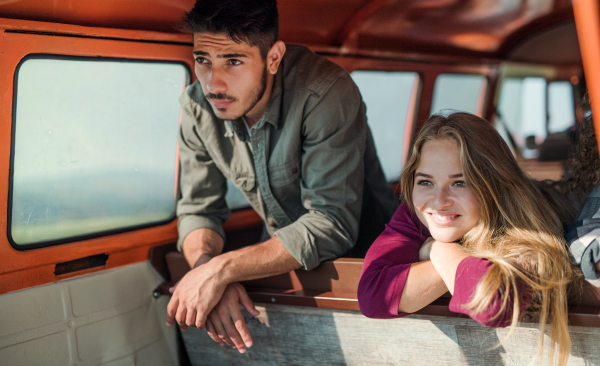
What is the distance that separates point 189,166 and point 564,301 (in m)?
1.83

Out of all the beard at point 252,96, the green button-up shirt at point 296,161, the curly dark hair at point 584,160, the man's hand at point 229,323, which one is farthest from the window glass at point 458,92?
the man's hand at point 229,323

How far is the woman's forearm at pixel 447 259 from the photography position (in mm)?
1586

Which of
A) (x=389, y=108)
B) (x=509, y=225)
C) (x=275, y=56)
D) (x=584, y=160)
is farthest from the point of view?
(x=389, y=108)

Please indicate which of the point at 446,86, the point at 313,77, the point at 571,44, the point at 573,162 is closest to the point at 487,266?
the point at 573,162

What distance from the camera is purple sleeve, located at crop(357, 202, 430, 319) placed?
1685 millimetres

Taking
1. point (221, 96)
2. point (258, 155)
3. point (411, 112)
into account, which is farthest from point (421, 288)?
point (411, 112)

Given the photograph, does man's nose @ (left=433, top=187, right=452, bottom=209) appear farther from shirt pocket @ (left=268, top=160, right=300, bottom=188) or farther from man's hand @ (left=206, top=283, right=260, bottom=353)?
man's hand @ (left=206, top=283, right=260, bottom=353)

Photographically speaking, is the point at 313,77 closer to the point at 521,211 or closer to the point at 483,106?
the point at 521,211

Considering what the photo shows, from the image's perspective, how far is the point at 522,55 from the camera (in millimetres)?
5609

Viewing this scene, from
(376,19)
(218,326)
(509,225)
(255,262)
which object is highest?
(376,19)

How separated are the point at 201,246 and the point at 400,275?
42.7 inches

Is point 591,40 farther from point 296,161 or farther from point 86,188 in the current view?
point 86,188

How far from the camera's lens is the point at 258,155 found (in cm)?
242

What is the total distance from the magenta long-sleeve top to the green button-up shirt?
1.02 feet
